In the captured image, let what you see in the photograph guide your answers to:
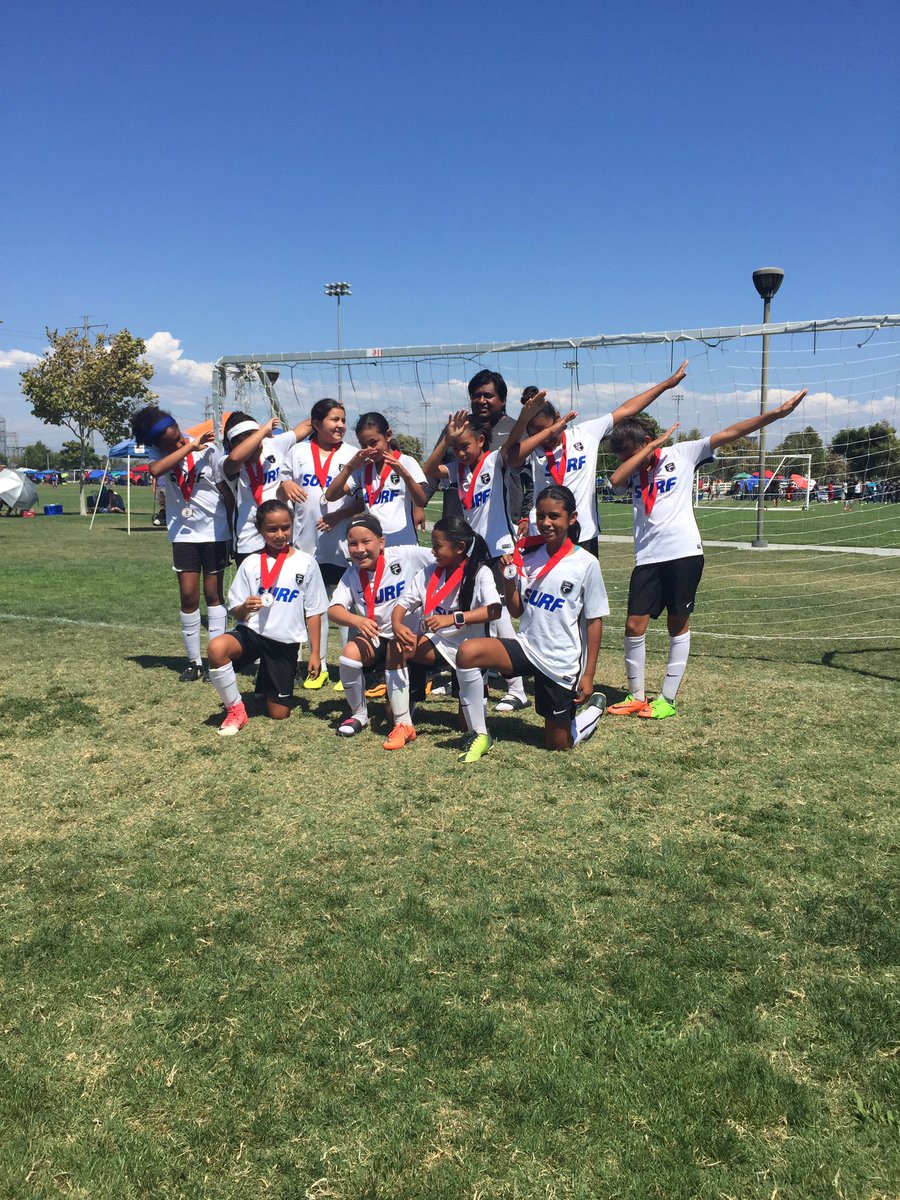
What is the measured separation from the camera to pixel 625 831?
3.75 meters

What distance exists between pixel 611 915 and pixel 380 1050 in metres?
1.07

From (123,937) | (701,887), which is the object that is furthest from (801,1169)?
(123,937)

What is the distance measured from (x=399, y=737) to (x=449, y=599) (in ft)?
3.00

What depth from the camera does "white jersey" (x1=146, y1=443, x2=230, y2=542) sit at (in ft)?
21.5

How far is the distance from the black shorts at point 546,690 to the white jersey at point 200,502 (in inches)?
115

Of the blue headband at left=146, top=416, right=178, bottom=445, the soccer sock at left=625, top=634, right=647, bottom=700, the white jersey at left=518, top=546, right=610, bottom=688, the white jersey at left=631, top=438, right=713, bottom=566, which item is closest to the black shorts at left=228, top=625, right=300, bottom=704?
the white jersey at left=518, top=546, right=610, bottom=688

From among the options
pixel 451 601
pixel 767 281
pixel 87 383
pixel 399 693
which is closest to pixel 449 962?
pixel 399 693

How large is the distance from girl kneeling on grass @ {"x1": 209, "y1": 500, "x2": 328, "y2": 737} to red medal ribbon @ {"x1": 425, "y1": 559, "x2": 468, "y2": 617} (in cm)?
97

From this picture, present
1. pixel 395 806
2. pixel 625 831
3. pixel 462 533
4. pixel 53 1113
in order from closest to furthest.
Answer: pixel 53 1113 → pixel 625 831 → pixel 395 806 → pixel 462 533

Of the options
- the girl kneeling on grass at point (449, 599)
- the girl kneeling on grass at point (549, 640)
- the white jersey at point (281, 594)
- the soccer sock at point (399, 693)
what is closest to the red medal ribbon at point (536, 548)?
the girl kneeling on grass at point (549, 640)

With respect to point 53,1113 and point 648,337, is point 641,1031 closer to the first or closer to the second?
point 53,1113

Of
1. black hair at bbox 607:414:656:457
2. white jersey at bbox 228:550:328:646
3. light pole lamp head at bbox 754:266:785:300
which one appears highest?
light pole lamp head at bbox 754:266:785:300

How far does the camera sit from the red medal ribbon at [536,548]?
4938 millimetres

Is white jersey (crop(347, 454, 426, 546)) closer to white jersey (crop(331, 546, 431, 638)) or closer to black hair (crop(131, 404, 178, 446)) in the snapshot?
white jersey (crop(331, 546, 431, 638))
